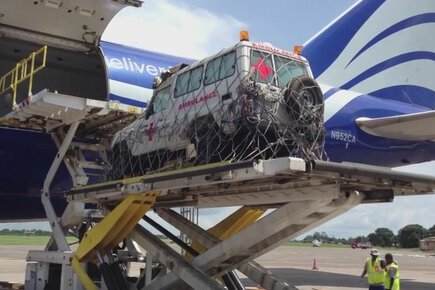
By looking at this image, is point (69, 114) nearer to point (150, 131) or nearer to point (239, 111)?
point (150, 131)

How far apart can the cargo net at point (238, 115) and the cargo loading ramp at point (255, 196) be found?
1.23 ft

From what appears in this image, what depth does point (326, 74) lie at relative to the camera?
15.5 m

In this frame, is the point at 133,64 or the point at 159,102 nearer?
the point at 159,102

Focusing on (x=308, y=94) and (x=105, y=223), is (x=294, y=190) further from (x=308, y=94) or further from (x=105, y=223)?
(x=105, y=223)

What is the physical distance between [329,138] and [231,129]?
6.65 metres

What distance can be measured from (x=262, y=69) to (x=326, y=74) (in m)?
9.32

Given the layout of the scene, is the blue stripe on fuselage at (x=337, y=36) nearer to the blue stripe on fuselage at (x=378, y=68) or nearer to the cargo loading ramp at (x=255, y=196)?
the blue stripe on fuselage at (x=378, y=68)

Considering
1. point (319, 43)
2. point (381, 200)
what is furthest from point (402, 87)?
point (381, 200)

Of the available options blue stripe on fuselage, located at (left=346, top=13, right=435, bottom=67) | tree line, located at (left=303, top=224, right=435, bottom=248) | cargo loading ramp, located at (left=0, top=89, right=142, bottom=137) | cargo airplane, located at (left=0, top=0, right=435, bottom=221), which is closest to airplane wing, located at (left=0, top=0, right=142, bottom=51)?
cargo airplane, located at (left=0, top=0, right=435, bottom=221)

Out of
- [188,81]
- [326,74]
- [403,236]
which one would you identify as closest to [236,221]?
[188,81]

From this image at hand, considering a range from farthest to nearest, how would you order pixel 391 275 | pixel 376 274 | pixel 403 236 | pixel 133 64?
pixel 403 236 < pixel 133 64 < pixel 376 274 < pixel 391 275

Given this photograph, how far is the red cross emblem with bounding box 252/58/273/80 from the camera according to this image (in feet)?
21.4

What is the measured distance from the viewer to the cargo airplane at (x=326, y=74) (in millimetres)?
10516

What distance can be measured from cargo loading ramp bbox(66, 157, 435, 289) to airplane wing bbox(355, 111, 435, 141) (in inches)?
189
